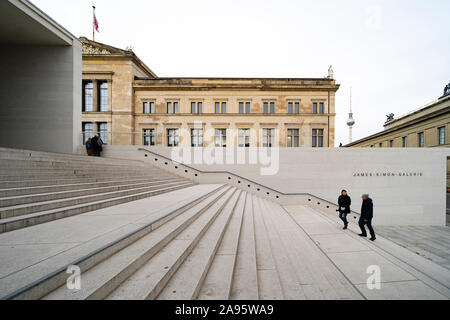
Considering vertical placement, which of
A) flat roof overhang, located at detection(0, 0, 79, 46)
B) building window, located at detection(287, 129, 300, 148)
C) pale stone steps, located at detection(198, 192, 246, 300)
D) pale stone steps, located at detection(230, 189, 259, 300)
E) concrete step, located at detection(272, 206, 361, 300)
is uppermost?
flat roof overhang, located at detection(0, 0, 79, 46)

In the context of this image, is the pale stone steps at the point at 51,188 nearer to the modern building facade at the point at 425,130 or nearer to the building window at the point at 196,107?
the building window at the point at 196,107

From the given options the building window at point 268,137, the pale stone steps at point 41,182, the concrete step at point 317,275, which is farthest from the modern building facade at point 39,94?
the building window at point 268,137

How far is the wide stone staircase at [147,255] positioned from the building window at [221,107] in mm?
19843

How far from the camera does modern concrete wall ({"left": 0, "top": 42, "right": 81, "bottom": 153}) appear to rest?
1269cm

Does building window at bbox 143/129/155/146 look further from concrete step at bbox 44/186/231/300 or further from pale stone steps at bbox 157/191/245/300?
pale stone steps at bbox 157/191/245/300

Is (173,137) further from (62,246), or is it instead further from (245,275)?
(245,275)

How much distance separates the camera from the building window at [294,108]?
24094mm

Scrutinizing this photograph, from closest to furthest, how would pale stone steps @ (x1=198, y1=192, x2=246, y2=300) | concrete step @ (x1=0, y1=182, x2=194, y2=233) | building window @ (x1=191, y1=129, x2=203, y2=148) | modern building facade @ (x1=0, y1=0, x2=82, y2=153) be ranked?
pale stone steps @ (x1=198, y1=192, x2=246, y2=300)
concrete step @ (x1=0, y1=182, x2=194, y2=233)
modern building facade @ (x1=0, y1=0, x2=82, y2=153)
building window @ (x1=191, y1=129, x2=203, y2=148)

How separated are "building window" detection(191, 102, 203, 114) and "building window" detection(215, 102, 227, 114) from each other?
6.78 ft

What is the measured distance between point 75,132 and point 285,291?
52.3ft

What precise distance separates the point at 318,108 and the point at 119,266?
87.0 ft

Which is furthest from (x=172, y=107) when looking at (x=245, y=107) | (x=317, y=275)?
(x=317, y=275)

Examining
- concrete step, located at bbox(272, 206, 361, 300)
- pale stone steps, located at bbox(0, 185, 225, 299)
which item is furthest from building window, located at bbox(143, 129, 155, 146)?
concrete step, located at bbox(272, 206, 361, 300)
